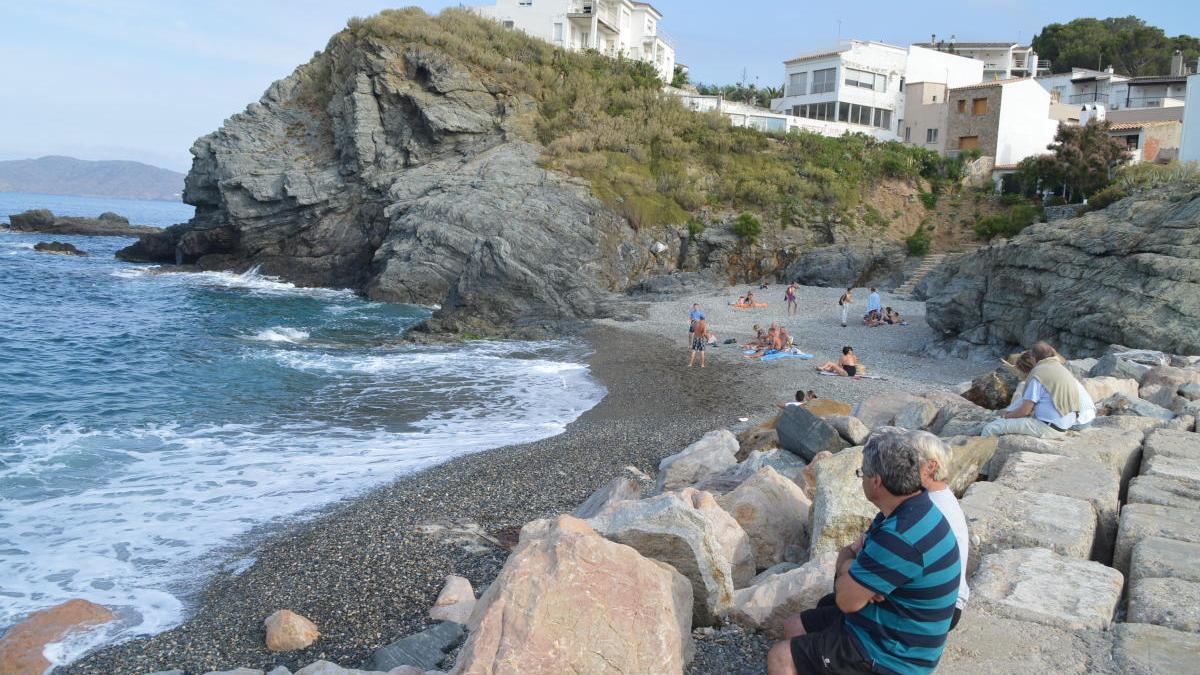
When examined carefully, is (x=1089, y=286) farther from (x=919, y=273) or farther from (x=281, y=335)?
(x=281, y=335)

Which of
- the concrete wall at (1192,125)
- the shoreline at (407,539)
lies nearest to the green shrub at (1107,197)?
the concrete wall at (1192,125)

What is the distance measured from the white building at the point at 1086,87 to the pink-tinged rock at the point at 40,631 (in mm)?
69222

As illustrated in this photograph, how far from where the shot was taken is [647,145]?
161 ft

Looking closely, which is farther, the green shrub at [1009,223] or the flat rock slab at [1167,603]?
the green shrub at [1009,223]

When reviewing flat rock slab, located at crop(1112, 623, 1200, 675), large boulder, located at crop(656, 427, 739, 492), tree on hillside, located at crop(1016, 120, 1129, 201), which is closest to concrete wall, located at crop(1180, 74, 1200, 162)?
tree on hillside, located at crop(1016, 120, 1129, 201)

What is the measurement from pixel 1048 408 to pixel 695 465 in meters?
4.21

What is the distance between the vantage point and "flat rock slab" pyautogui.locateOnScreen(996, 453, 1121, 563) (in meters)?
6.59

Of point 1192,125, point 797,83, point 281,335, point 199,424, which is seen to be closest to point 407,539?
point 199,424

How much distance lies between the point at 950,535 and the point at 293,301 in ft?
122

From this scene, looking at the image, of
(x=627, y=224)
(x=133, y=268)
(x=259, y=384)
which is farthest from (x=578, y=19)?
(x=259, y=384)

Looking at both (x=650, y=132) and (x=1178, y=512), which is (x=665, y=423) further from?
(x=650, y=132)

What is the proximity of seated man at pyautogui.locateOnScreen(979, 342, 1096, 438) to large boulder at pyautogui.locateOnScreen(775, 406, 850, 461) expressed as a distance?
191 cm

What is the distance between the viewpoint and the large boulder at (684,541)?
19.1ft

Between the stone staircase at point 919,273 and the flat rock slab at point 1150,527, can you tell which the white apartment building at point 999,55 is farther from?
the flat rock slab at point 1150,527
